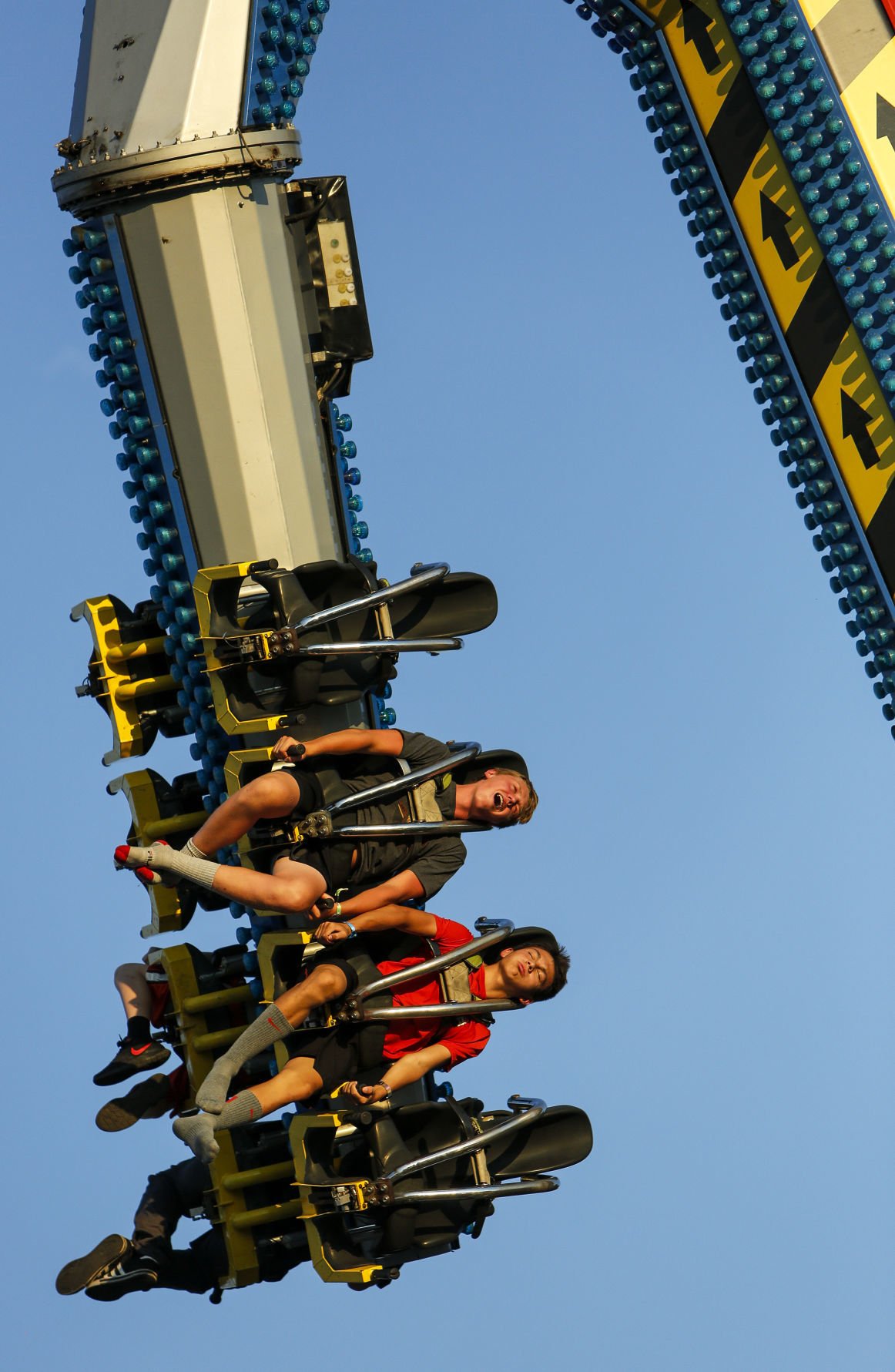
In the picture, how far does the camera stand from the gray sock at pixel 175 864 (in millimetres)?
9438

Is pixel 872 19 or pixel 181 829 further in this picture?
pixel 872 19

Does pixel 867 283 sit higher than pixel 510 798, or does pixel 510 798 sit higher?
pixel 867 283

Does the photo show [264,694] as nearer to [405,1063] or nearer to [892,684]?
[405,1063]

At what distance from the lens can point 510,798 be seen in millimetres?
9852

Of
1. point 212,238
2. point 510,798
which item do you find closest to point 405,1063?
point 510,798

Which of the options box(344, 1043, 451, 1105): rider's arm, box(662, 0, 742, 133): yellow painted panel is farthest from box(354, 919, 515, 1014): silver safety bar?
box(662, 0, 742, 133): yellow painted panel

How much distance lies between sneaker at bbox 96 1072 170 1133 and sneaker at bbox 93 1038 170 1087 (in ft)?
0.29

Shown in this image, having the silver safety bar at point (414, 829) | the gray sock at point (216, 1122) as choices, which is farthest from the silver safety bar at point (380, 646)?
the gray sock at point (216, 1122)

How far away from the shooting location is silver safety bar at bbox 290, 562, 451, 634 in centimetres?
941

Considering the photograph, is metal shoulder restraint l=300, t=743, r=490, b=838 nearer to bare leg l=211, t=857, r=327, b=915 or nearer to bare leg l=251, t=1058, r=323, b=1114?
bare leg l=211, t=857, r=327, b=915

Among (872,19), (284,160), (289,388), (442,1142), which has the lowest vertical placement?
(442,1142)

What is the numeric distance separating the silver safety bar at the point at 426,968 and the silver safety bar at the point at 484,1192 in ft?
2.43

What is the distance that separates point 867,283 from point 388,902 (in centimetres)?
401

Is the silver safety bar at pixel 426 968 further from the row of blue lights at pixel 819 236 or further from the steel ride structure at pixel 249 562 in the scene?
the row of blue lights at pixel 819 236
